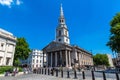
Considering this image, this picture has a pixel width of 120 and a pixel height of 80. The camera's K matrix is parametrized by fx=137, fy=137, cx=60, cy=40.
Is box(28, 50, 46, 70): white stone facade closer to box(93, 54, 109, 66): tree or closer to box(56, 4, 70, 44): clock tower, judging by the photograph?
box(56, 4, 70, 44): clock tower

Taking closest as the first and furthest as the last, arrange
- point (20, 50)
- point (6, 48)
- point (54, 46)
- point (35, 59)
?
1. point (6, 48)
2. point (20, 50)
3. point (54, 46)
4. point (35, 59)

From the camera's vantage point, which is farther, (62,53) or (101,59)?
(101,59)

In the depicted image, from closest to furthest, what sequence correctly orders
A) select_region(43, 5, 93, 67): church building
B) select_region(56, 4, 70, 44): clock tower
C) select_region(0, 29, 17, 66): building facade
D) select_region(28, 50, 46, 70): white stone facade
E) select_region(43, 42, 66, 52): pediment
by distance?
select_region(0, 29, 17, 66): building facade
select_region(43, 5, 93, 67): church building
select_region(43, 42, 66, 52): pediment
select_region(56, 4, 70, 44): clock tower
select_region(28, 50, 46, 70): white stone facade

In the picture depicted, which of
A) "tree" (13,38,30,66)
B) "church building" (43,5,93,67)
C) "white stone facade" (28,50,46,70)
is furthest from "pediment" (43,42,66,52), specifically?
"white stone facade" (28,50,46,70)

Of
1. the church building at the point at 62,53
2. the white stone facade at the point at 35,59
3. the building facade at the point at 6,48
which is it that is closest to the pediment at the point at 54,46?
the church building at the point at 62,53

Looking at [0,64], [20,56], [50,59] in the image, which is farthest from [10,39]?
[50,59]

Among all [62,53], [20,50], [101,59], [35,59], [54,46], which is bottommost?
[101,59]

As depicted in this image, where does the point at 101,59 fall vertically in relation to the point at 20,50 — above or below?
below

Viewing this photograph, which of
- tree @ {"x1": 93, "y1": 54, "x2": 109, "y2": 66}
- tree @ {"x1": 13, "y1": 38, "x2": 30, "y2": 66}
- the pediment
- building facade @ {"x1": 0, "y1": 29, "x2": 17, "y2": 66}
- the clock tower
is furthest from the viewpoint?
tree @ {"x1": 93, "y1": 54, "x2": 109, "y2": 66}

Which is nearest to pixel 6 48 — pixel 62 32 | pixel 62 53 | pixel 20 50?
pixel 20 50

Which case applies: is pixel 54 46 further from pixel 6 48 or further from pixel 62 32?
pixel 6 48

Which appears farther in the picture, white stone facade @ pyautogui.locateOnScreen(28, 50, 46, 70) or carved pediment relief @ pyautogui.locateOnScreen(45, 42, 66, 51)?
white stone facade @ pyautogui.locateOnScreen(28, 50, 46, 70)

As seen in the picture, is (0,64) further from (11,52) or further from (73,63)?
(73,63)

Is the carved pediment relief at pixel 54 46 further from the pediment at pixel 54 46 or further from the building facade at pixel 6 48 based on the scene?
the building facade at pixel 6 48
